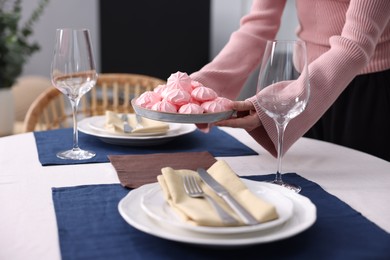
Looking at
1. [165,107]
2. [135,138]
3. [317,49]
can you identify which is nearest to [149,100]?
[165,107]

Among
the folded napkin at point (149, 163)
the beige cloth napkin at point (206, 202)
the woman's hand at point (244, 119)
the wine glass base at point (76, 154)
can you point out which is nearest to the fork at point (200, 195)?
the beige cloth napkin at point (206, 202)

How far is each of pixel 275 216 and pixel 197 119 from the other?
1.17 feet

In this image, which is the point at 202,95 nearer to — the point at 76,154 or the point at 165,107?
the point at 165,107

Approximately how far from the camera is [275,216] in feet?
2.64

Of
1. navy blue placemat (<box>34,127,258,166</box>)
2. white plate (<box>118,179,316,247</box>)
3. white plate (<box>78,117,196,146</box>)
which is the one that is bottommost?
navy blue placemat (<box>34,127,258,166</box>)

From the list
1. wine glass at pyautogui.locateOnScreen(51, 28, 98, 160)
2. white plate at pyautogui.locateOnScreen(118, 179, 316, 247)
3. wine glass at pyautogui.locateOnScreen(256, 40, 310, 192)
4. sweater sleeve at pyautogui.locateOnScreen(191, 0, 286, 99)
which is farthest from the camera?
sweater sleeve at pyautogui.locateOnScreen(191, 0, 286, 99)

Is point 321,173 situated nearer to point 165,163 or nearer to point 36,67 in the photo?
point 165,163

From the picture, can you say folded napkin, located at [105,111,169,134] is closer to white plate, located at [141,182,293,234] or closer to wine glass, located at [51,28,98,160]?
wine glass, located at [51,28,98,160]

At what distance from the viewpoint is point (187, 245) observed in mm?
791

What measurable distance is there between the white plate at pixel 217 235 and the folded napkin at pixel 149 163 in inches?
7.5

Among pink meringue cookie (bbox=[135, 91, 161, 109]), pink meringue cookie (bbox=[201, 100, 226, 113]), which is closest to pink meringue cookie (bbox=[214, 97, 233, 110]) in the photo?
pink meringue cookie (bbox=[201, 100, 226, 113])

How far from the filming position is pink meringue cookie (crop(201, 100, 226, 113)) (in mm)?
1140

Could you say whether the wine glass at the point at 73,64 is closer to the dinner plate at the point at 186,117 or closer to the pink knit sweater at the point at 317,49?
the dinner plate at the point at 186,117

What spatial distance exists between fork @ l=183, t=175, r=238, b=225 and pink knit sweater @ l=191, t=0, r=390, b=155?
0.31m
